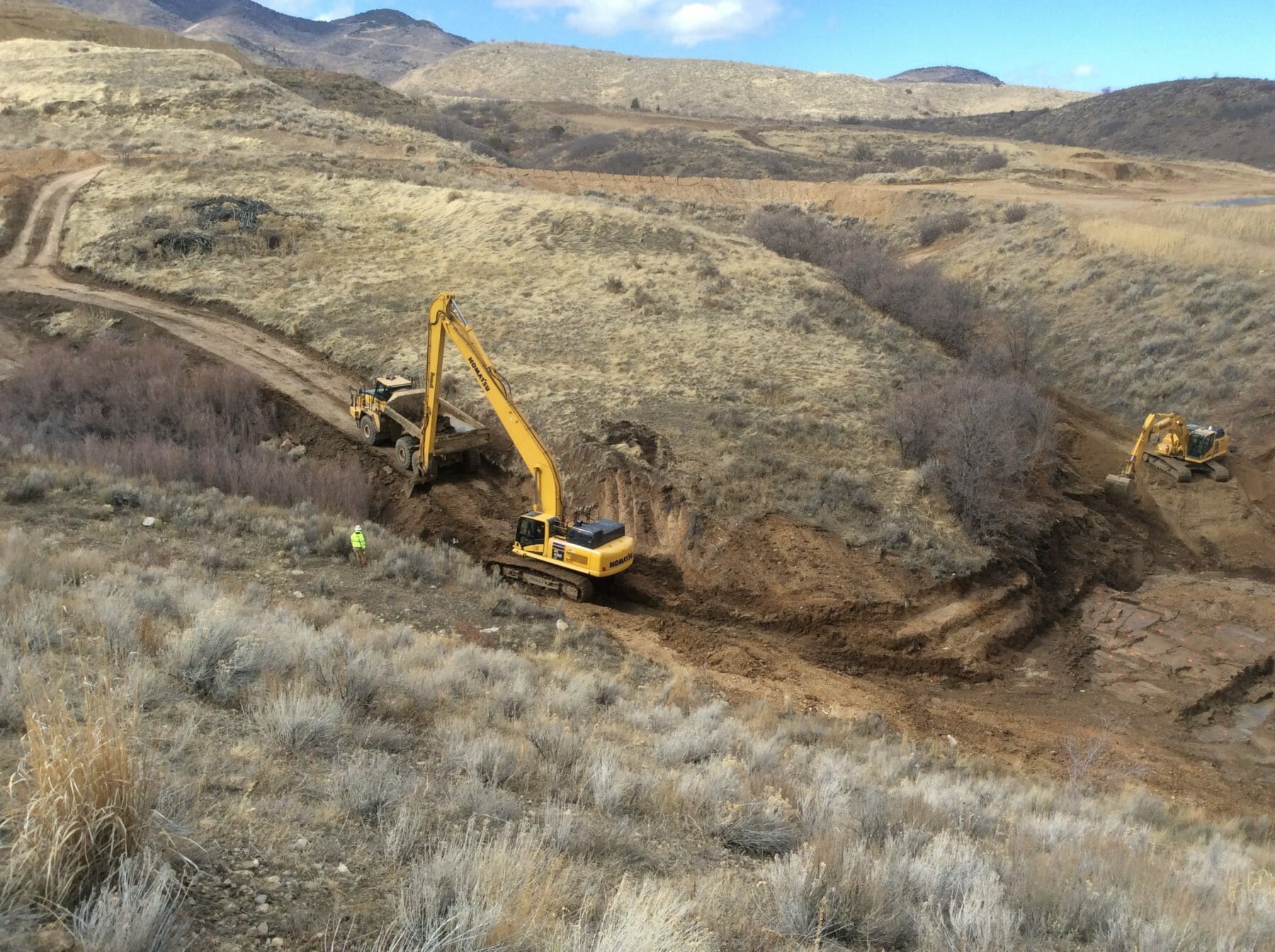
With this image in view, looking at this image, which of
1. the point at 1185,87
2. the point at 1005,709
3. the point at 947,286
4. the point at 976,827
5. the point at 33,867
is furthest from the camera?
the point at 1185,87

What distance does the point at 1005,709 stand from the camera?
45.2ft

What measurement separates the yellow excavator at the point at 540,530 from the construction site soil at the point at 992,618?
0.77 m

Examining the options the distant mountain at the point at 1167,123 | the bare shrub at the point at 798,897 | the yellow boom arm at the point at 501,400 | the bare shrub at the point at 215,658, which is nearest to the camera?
the bare shrub at the point at 798,897

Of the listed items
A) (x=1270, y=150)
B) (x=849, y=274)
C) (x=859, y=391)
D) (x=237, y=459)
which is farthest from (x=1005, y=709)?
(x=1270, y=150)

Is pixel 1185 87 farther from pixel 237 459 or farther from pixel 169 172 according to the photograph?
pixel 237 459

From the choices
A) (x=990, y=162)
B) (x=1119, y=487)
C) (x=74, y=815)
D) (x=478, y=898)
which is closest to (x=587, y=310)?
(x=1119, y=487)

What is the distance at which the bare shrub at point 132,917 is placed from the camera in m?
3.13

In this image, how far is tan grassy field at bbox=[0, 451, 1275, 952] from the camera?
11.9 feet

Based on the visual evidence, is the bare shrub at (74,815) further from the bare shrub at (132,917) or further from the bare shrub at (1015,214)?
the bare shrub at (1015,214)

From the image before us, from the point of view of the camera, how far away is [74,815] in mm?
3482

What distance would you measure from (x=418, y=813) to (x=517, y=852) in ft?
2.39

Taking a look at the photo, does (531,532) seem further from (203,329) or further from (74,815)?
(203,329)

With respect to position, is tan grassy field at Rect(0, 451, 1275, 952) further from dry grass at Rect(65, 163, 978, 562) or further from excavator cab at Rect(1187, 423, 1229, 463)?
excavator cab at Rect(1187, 423, 1229, 463)

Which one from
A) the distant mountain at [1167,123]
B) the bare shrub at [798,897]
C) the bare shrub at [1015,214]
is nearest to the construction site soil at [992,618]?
the bare shrub at [798,897]
